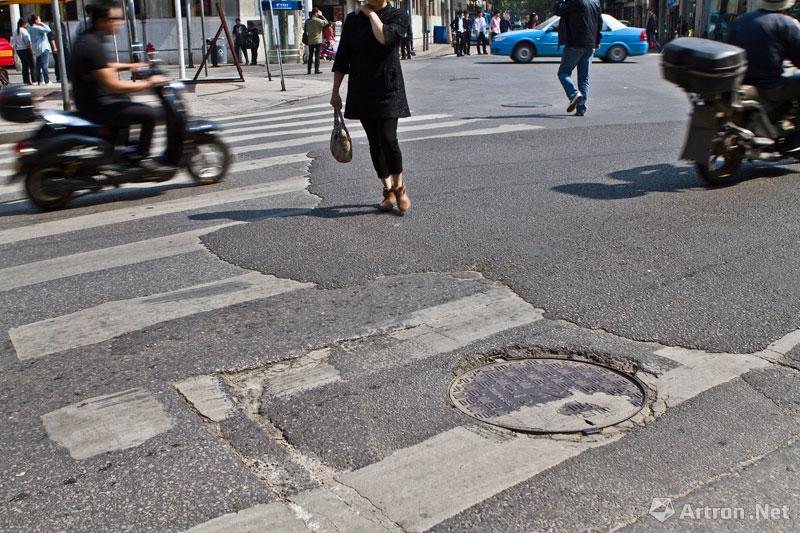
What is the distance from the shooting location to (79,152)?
7.74 meters

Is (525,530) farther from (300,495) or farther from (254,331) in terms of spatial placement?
(254,331)

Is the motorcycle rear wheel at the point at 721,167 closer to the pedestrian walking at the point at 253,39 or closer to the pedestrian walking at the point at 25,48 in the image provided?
the pedestrian walking at the point at 25,48

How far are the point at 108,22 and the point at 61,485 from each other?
5.61m

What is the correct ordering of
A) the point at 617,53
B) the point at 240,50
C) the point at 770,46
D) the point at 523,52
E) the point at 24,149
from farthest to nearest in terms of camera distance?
the point at 240,50, the point at 523,52, the point at 617,53, the point at 770,46, the point at 24,149

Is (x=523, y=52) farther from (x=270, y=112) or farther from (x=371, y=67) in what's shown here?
(x=371, y=67)

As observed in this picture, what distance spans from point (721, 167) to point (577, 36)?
632 centimetres

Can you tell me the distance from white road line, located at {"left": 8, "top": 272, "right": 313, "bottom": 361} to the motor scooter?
116 inches

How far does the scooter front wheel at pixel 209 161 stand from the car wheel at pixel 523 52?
879 inches

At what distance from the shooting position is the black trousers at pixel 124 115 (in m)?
7.87

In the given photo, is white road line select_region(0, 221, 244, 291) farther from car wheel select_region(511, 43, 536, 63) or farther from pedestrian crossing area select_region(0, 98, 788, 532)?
car wheel select_region(511, 43, 536, 63)

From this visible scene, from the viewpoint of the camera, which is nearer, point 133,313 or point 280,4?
point 133,313

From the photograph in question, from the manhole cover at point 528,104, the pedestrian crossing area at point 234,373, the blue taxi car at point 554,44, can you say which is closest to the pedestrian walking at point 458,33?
the blue taxi car at point 554,44

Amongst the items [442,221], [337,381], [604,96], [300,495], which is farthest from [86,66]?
[604,96]

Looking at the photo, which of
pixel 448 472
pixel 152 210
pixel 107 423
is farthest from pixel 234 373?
Result: pixel 152 210
